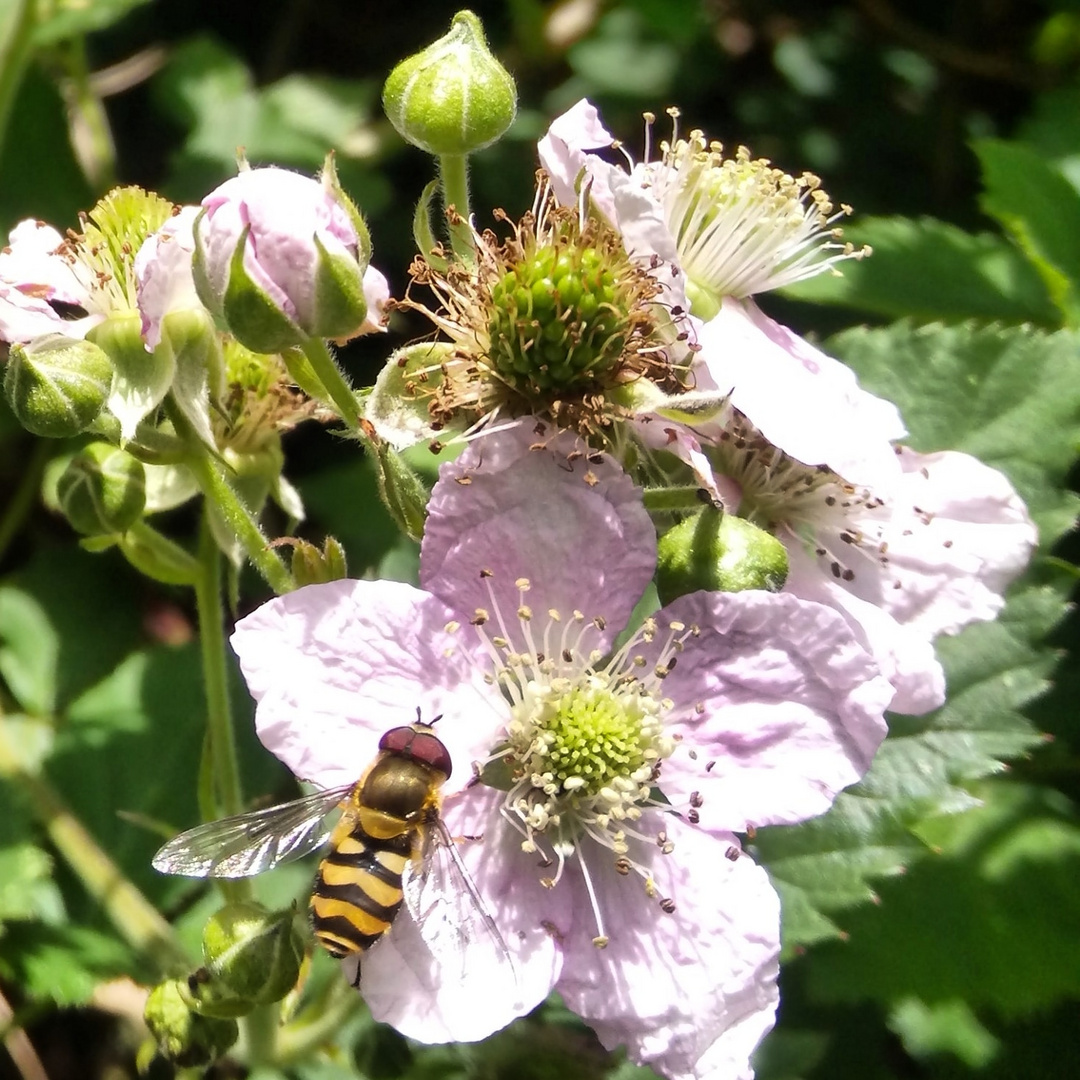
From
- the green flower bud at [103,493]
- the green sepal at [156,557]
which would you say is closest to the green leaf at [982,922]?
the green sepal at [156,557]

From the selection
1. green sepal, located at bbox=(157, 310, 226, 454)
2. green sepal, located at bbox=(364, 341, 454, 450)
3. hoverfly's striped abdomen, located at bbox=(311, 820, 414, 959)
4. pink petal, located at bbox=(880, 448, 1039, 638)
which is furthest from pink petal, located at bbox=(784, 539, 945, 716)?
green sepal, located at bbox=(157, 310, 226, 454)

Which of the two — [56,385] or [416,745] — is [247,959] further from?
[56,385]

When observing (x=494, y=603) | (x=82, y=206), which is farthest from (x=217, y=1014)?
(x=82, y=206)

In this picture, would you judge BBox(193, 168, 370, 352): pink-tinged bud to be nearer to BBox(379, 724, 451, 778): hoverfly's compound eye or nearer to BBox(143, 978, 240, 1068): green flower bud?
BBox(379, 724, 451, 778): hoverfly's compound eye

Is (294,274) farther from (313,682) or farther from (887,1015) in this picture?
(887,1015)

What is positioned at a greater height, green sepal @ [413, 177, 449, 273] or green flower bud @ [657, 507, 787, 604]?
green sepal @ [413, 177, 449, 273]

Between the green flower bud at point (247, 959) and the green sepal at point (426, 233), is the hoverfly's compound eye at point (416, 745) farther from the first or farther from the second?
the green sepal at point (426, 233)
